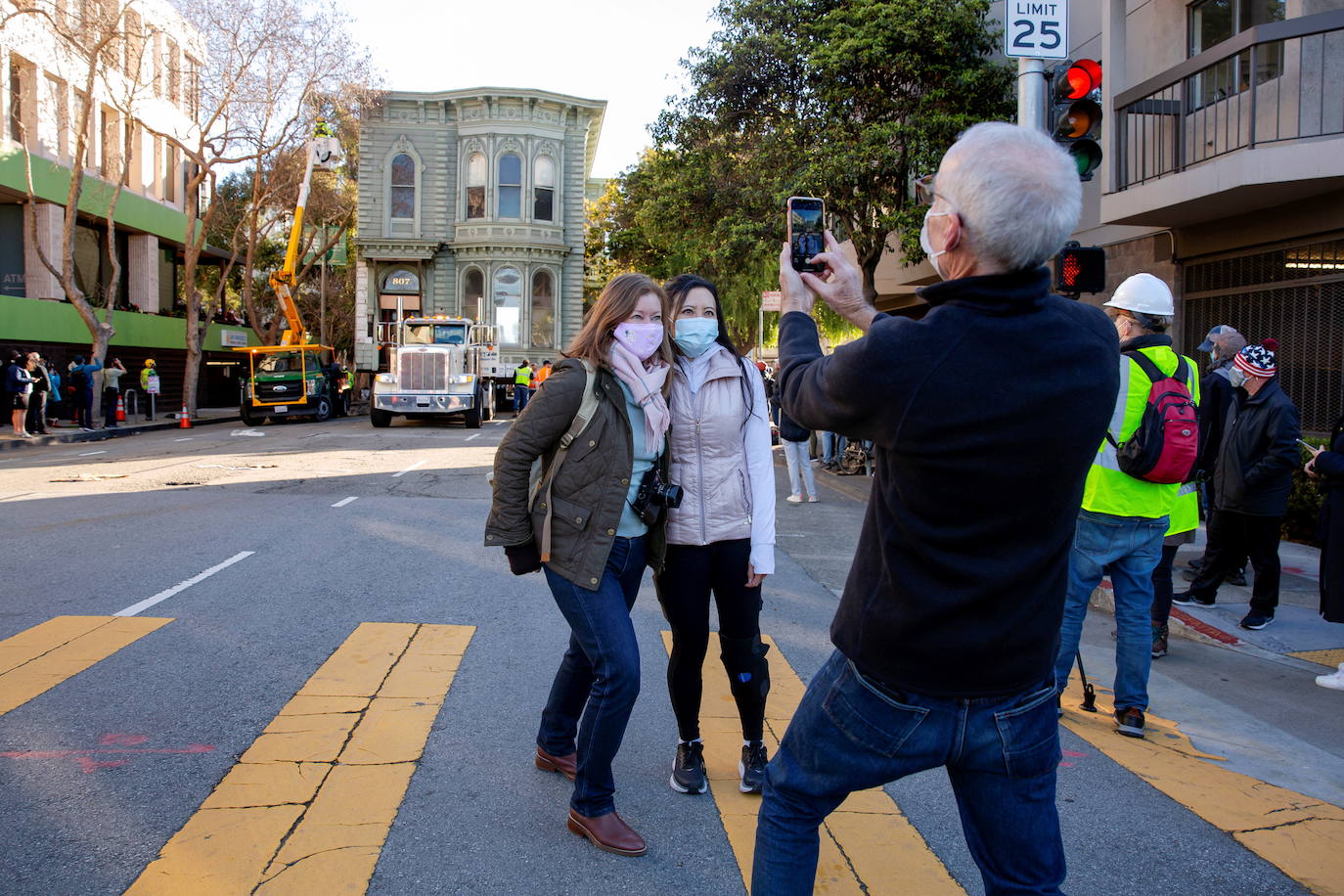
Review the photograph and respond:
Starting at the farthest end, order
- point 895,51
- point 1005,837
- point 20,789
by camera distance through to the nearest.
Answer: point 895,51 → point 20,789 → point 1005,837

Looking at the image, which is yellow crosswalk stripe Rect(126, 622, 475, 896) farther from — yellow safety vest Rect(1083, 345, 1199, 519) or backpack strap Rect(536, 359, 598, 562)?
yellow safety vest Rect(1083, 345, 1199, 519)

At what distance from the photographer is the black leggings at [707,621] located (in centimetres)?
377

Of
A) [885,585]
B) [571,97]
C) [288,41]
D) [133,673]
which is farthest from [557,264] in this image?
[885,585]

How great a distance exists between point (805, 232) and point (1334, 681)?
16.3ft

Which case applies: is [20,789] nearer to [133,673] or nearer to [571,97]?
[133,673]

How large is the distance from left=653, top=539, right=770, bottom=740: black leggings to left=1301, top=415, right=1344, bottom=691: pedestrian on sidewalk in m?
3.81

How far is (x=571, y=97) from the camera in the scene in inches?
1580

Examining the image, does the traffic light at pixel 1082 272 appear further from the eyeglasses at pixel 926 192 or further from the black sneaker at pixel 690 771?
the eyeglasses at pixel 926 192

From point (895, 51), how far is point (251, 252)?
25.3m

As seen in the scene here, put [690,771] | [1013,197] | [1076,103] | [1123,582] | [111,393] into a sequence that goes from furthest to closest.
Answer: [111,393] → [1076,103] → [1123,582] → [690,771] → [1013,197]

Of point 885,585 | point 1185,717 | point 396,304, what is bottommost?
point 1185,717

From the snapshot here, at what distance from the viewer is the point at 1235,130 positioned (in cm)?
1233

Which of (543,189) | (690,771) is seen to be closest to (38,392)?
(543,189)

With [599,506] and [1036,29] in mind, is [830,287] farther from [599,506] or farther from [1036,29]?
[1036,29]
